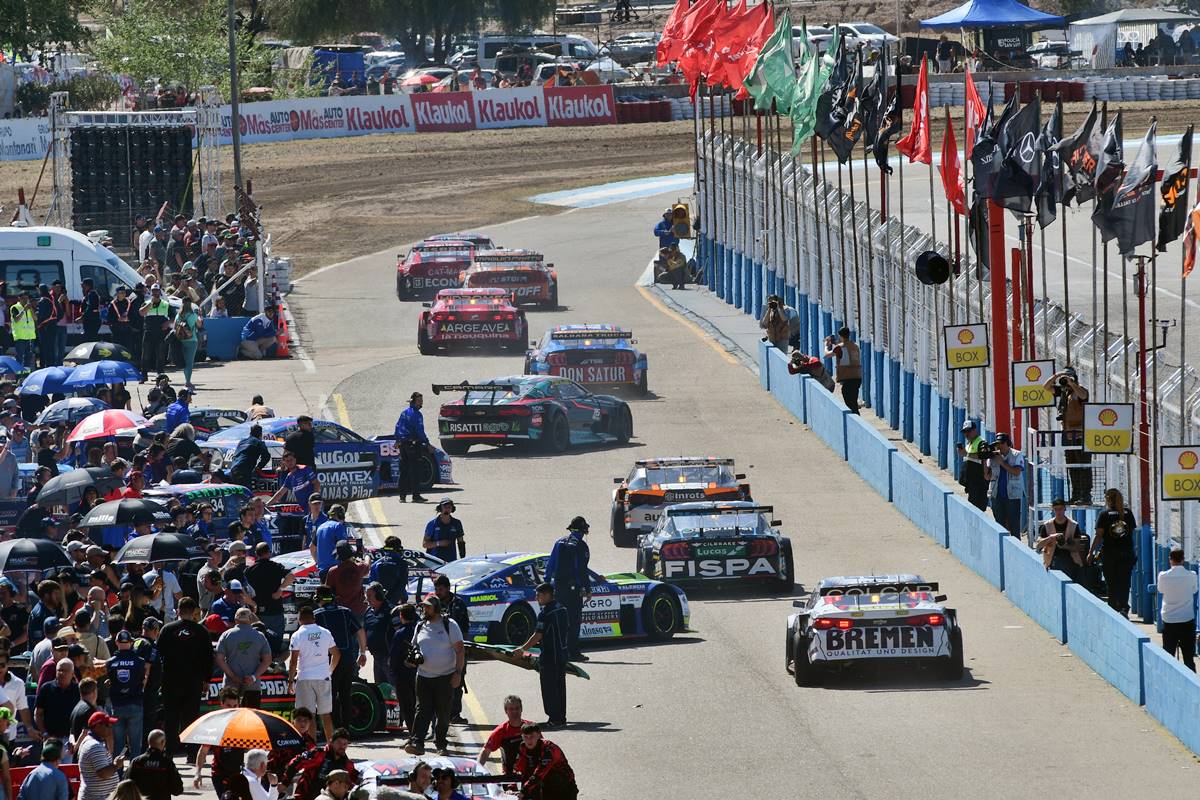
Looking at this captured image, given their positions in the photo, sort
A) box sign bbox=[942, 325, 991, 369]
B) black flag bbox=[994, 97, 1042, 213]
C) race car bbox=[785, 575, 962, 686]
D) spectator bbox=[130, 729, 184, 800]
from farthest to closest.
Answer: box sign bbox=[942, 325, 991, 369], black flag bbox=[994, 97, 1042, 213], race car bbox=[785, 575, 962, 686], spectator bbox=[130, 729, 184, 800]

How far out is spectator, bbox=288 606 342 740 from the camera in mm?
16969

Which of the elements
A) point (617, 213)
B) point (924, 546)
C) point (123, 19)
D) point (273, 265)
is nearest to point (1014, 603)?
point (924, 546)

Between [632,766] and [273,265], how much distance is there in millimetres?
33305

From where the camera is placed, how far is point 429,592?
21141 millimetres

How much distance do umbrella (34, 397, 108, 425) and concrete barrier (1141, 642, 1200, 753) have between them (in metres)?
15.8

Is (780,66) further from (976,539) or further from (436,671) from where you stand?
(436,671)

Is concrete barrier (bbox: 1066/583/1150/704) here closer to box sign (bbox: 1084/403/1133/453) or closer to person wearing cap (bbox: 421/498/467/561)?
box sign (bbox: 1084/403/1133/453)

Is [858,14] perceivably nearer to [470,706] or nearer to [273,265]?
[273,265]

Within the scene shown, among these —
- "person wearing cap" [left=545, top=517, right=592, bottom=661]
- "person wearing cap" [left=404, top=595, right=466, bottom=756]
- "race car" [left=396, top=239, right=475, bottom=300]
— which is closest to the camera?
"person wearing cap" [left=404, top=595, right=466, bottom=756]

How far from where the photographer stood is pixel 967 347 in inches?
1123

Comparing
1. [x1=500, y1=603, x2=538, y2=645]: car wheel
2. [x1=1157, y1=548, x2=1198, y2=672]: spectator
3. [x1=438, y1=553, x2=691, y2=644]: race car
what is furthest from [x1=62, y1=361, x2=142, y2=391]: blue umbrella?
[x1=1157, y1=548, x2=1198, y2=672]: spectator

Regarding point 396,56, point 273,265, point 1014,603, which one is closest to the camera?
point 1014,603

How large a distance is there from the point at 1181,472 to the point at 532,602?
6482mm

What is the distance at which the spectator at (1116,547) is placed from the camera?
2194cm
